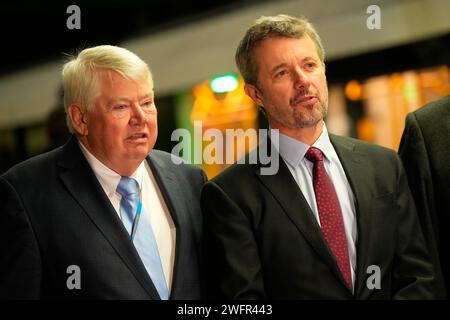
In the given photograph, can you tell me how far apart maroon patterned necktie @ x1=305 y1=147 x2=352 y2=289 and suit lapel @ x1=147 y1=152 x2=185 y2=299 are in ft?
1.60

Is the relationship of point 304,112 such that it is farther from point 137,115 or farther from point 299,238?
point 137,115

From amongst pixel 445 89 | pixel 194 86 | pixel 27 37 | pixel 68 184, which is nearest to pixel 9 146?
pixel 27 37

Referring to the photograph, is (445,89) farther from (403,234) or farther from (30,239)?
(30,239)

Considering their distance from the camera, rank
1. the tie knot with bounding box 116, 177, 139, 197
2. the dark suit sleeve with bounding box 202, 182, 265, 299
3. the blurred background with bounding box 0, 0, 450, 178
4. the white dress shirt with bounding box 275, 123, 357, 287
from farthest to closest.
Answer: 1. the blurred background with bounding box 0, 0, 450, 178
2. the tie knot with bounding box 116, 177, 139, 197
3. the white dress shirt with bounding box 275, 123, 357, 287
4. the dark suit sleeve with bounding box 202, 182, 265, 299

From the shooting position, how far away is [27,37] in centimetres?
711

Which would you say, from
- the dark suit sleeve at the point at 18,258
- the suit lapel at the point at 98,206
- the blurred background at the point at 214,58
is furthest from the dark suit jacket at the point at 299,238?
the blurred background at the point at 214,58

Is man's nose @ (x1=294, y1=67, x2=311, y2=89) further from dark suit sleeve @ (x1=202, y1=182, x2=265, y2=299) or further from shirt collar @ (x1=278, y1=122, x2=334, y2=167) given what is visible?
dark suit sleeve @ (x1=202, y1=182, x2=265, y2=299)

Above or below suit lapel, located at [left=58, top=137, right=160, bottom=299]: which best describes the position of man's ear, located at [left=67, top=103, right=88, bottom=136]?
above

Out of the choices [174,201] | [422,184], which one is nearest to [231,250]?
[174,201]

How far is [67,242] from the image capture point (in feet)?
6.98

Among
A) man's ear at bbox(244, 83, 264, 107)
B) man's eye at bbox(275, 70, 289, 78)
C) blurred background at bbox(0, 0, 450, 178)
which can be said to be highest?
blurred background at bbox(0, 0, 450, 178)

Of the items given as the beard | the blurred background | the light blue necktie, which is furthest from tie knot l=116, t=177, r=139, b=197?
the blurred background

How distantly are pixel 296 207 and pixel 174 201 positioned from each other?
46cm

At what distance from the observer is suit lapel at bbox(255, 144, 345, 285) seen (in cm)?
207
